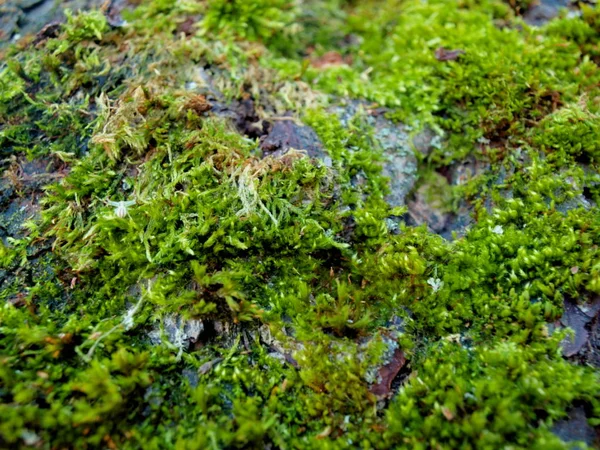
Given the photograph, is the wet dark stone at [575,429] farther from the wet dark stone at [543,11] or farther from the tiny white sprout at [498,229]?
the wet dark stone at [543,11]

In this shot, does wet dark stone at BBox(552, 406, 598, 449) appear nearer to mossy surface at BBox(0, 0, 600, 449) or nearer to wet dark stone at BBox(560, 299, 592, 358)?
mossy surface at BBox(0, 0, 600, 449)

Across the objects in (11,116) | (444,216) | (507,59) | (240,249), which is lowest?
Answer: (444,216)

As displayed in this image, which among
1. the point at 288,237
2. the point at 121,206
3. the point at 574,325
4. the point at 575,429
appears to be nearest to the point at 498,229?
the point at 574,325

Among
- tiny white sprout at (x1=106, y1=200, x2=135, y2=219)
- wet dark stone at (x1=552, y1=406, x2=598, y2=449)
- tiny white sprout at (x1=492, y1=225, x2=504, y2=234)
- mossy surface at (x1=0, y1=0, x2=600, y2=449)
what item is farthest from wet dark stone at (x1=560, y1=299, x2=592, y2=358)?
tiny white sprout at (x1=106, y1=200, x2=135, y2=219)

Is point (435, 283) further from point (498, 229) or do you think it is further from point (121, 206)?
point (121, 206)

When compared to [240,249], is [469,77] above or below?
above

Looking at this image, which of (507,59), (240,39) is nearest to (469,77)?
(507,59)

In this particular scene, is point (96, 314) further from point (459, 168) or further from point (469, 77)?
point (469, 77)
